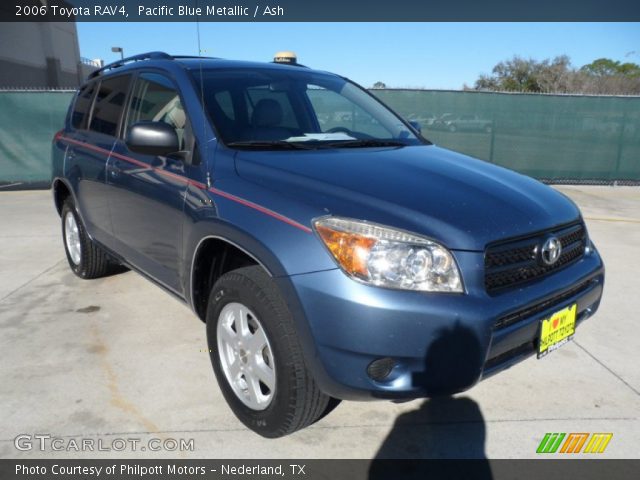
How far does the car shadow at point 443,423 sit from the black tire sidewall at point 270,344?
0.49 m

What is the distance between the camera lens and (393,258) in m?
1.94

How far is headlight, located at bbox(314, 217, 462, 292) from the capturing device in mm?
1938

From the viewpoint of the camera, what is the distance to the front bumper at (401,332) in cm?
189

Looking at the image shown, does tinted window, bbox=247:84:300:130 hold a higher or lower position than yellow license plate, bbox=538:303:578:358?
higher

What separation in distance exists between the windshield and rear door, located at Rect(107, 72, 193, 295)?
0.25 m

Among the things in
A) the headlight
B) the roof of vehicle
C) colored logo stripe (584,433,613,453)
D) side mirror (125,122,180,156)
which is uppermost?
the roof of vehicle

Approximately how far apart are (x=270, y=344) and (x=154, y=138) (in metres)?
1.25

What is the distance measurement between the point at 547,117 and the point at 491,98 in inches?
47.7

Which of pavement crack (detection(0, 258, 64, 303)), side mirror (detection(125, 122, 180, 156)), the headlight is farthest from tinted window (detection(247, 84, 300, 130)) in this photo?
pavement crack (detection(0, 258, 64, 303))

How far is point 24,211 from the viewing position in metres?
7.87

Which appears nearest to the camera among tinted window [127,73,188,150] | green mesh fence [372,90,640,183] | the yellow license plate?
the yellow license plate

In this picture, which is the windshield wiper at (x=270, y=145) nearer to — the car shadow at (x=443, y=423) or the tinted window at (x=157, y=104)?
the tinted window at (x=157, y=104)
